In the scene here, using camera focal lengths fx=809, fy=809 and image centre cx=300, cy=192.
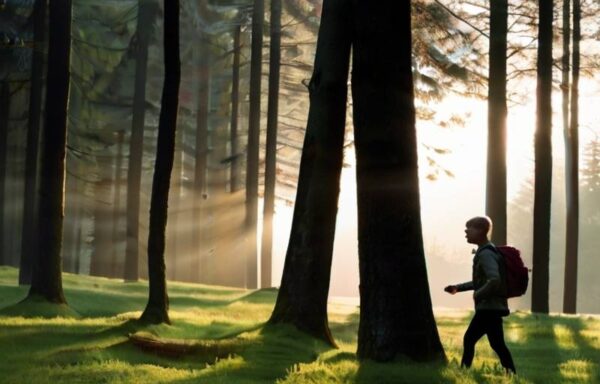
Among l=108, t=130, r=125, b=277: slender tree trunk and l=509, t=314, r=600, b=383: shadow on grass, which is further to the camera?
l=108, t=130, r=125, b=277: slender tree trunk

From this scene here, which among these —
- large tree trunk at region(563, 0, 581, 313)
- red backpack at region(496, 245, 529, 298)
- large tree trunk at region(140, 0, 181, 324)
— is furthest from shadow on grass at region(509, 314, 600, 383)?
large tree trunk at region(140, 0, 181, 324)

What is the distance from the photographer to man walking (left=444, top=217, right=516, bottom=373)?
8008 mm

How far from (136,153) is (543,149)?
14.2 m

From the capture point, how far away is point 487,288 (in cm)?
795

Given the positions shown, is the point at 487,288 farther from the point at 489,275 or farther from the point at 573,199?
the point at 573,199

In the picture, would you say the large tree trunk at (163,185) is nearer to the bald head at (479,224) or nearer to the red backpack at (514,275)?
the bald head at (479,224)

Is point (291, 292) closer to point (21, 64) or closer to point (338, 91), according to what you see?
point (338, 91)

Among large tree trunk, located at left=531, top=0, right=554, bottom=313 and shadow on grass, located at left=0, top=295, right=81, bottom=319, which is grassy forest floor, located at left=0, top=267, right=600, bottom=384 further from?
large tree trunk, located at left=531, top=0, right=554, bottom=313

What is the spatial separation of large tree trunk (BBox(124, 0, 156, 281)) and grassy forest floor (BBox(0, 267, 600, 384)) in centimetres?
951

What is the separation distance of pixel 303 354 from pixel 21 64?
20.0 m

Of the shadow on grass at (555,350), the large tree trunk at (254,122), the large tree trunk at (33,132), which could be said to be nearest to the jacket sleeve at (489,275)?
the shadow on grass at (555,350)

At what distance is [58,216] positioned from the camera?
53.3ft

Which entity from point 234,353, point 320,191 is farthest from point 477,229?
point 320,191

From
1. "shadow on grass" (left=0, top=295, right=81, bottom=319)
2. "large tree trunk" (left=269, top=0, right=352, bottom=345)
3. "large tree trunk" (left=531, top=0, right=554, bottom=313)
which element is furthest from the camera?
"large tree trunk" (left=531, top=0, right=554, bottom=313)
